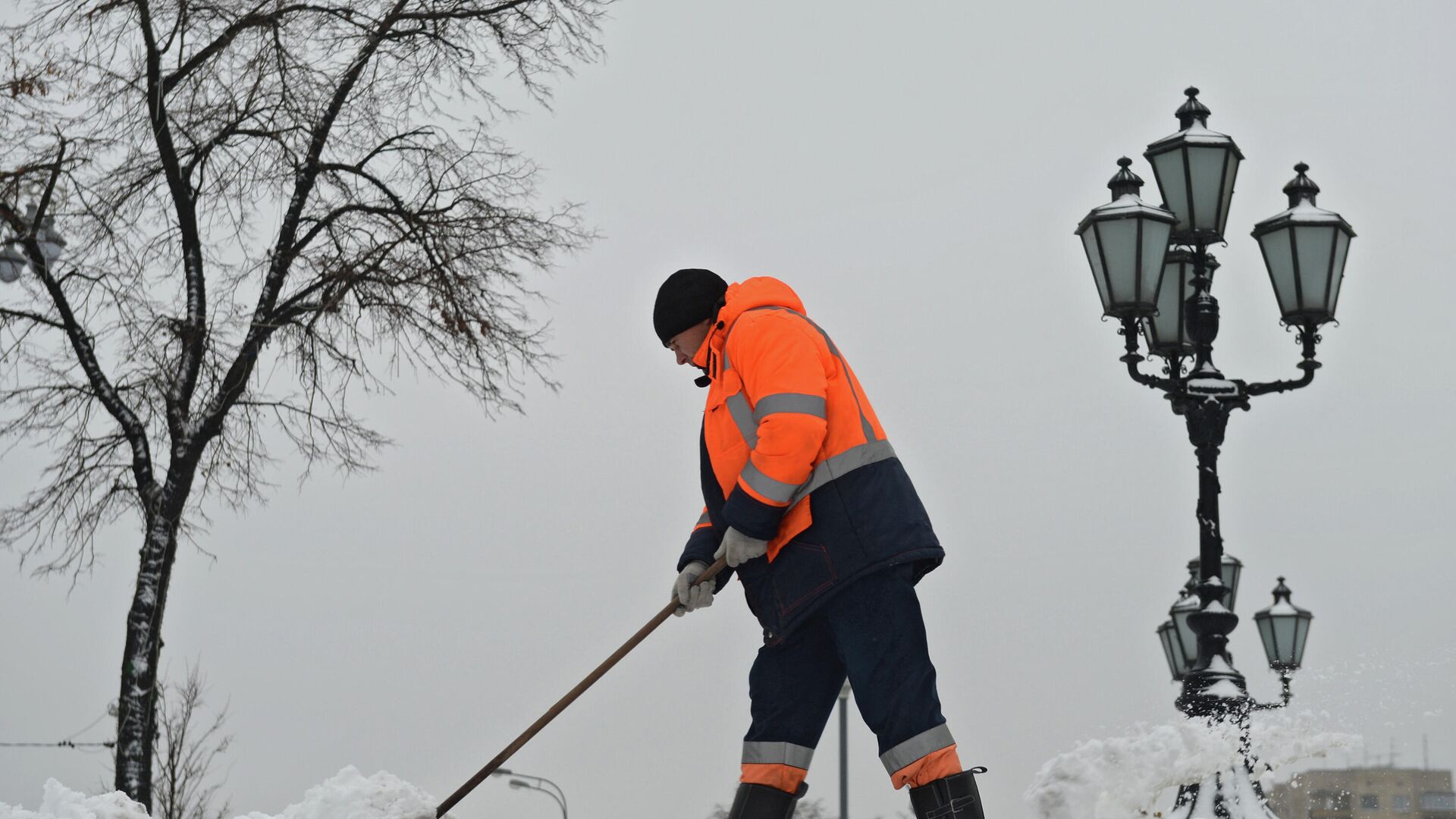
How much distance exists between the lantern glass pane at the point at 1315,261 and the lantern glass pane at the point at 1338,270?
1.4 inches

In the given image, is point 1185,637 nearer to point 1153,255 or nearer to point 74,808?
point 1153,255

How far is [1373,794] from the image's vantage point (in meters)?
4.89

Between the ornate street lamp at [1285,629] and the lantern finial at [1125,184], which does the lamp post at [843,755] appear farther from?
the lantern finial at [1125,184]

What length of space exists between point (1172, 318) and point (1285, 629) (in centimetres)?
444

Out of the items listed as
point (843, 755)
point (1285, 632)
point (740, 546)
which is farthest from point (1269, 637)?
point (740, 546)

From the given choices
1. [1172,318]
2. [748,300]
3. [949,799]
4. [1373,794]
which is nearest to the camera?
[949,799]

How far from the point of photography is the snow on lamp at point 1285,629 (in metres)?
10.6

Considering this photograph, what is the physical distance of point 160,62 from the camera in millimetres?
9898

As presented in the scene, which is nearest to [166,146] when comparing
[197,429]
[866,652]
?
[197,429]

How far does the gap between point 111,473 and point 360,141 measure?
3.02m

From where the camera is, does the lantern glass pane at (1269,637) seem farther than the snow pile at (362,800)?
Yes

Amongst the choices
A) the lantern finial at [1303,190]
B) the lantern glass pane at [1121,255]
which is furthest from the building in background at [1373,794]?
the lantern finial at [1303,190]

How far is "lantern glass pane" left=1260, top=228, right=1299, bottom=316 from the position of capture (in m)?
7.02

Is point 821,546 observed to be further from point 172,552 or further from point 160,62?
point 160,62
